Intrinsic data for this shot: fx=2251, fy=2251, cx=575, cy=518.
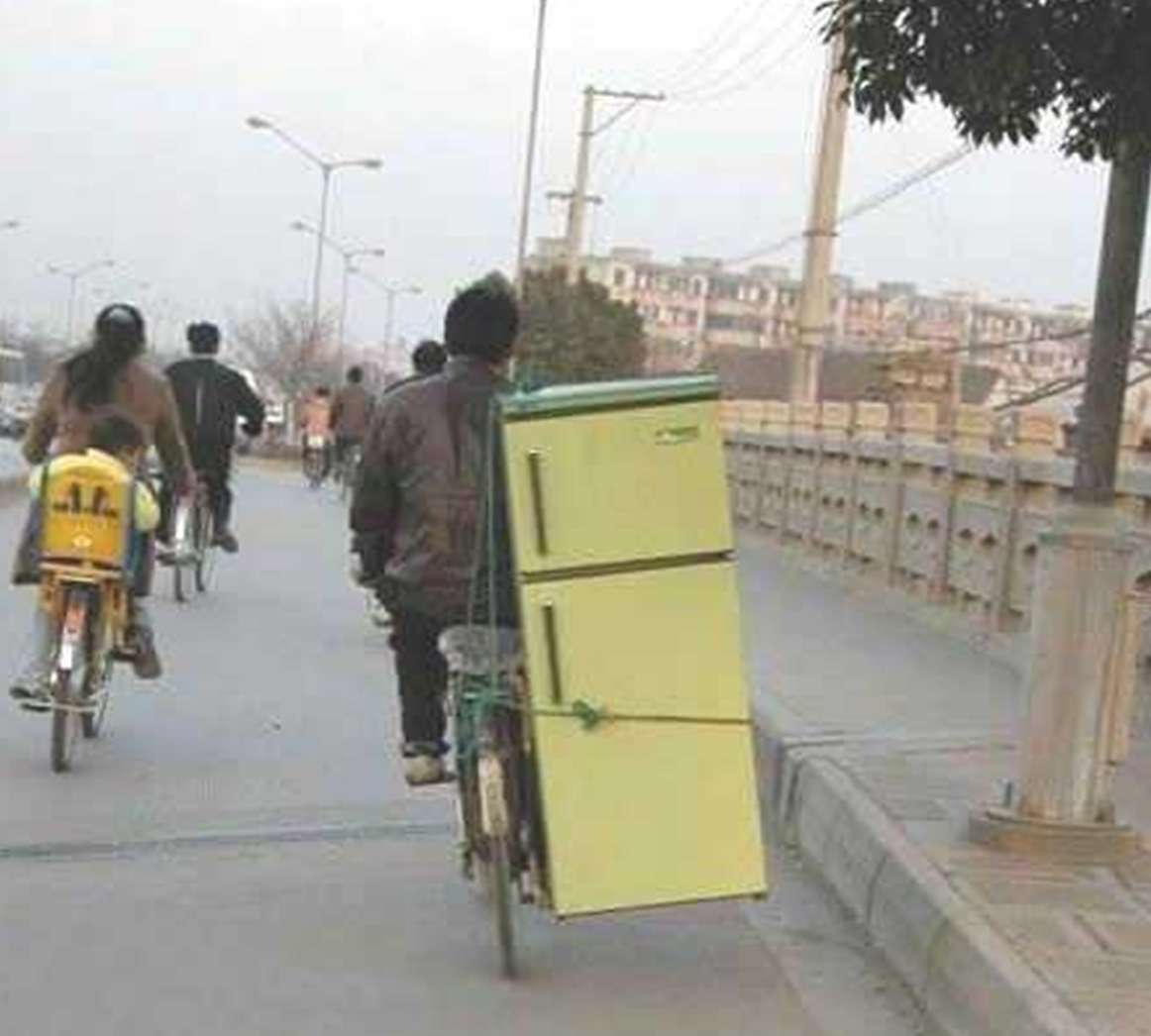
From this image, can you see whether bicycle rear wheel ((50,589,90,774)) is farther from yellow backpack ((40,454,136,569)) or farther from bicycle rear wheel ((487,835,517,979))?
bicycle rear wheel ((487,835,517,979))

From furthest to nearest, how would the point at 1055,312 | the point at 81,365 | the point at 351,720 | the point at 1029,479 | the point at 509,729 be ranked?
the point at 1055,312 < the point at 1029,479 < the point at 351,720 < the point at 81,365 < the point at 509,729

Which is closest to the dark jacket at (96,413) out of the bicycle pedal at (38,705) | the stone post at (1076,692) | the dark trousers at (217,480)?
the bicycle pedal at (38,705)

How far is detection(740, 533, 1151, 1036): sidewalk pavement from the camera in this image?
5.64 metres

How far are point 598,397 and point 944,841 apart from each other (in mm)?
2298

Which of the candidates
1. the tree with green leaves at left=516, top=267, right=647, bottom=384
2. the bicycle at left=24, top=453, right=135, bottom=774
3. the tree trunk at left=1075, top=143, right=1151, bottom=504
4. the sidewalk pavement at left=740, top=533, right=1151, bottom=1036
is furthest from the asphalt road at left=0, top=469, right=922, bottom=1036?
the tree with green leaves at left=516, top=267, right=647, bottom=384

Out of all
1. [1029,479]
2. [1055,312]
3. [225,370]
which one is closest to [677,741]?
[1029,479]

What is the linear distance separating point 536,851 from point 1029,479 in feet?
26.9

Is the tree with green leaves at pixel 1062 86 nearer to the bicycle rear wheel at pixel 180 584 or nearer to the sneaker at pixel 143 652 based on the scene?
the sneaker at pixel 143 652

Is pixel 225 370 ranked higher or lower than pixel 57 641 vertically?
higher

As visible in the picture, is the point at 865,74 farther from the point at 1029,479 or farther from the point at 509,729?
the point at 1029,479

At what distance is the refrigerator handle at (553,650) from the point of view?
234 inches

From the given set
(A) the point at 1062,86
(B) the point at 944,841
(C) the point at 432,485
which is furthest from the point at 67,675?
(A) the point at 1062,86

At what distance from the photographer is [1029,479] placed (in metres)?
13.7

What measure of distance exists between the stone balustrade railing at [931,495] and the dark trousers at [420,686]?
10.7 feet
